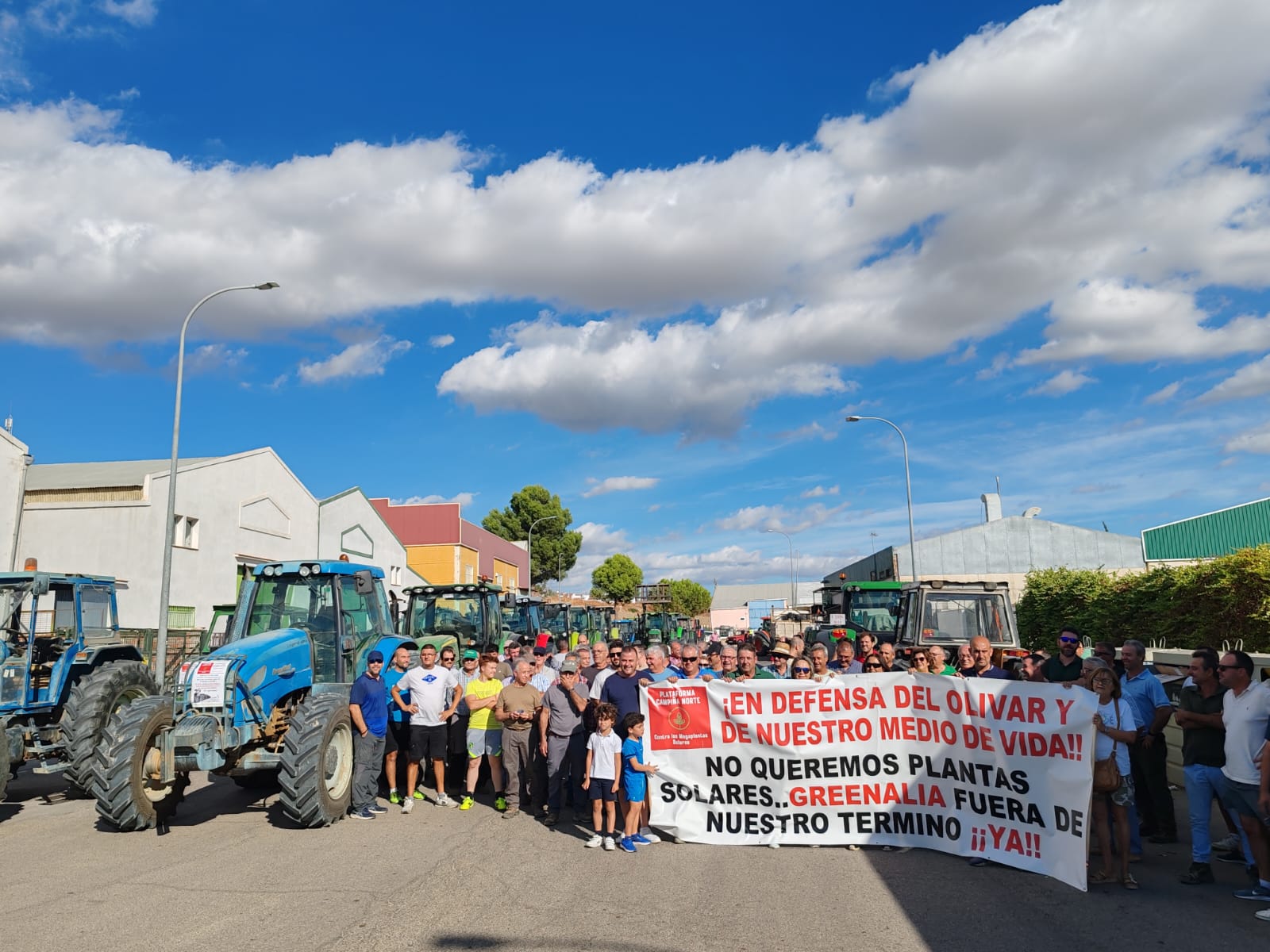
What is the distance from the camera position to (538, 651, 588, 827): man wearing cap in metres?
Answer: 9.46

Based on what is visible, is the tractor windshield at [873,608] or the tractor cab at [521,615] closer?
the tractor cab at [521,615]

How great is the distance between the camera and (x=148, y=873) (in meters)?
7.41

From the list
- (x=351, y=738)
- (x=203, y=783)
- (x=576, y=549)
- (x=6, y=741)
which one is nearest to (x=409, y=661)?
(x=351, y=738)

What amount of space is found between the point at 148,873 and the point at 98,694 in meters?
3.63

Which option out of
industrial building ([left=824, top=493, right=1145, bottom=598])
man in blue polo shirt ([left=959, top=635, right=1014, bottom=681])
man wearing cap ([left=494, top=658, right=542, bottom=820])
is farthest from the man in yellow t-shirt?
industrial building ([left=824, top=493, right=1145, bottom=598])

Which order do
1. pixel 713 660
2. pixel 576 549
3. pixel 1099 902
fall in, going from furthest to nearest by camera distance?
pixel 576 549 < pixel 713 660 < pixel 1099 902

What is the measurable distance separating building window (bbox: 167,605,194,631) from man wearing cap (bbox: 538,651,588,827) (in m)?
21.3

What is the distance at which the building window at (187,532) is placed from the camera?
2769 centimetres

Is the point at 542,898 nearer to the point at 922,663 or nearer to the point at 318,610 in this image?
the point at 922,663

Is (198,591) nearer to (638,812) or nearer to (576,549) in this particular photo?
(638,812)

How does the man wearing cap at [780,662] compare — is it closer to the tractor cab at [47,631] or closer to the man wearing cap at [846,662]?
the man wearing cap at [846,662]

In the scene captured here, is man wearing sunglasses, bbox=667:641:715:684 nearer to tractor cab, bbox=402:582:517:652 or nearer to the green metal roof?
tractor cab, bbox=402:582:517:652

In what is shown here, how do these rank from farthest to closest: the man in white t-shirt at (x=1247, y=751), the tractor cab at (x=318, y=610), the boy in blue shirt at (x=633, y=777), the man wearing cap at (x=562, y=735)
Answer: the tractor cab at (x=318, y=610) < the man wearing cap at (x=562, y=735) < the boy in blue shirt at (x=633, y=777) < the man in white t-shirt at (x=1247, y=751)

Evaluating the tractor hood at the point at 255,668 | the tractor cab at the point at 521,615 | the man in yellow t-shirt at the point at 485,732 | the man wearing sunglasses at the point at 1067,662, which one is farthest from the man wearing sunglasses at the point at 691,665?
the tractor cab at the point at 521,615
